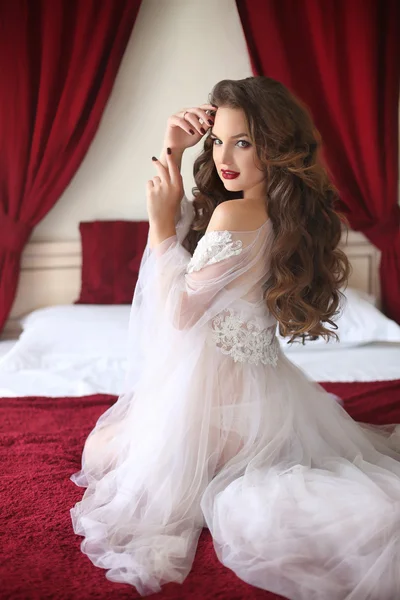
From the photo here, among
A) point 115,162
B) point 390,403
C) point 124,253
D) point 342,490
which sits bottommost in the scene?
point 390,403

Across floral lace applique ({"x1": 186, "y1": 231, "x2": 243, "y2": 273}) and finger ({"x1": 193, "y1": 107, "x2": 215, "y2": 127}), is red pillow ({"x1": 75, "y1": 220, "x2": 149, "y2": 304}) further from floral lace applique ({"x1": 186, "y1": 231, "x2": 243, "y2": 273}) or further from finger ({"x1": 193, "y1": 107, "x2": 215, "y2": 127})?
floral lace applique ({"x1": 186, "y1": 231, "x2": 243, "y2": 273})

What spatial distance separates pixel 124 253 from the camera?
3.07m

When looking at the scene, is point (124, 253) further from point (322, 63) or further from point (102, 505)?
point (102, 505)

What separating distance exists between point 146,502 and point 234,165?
0.81 metres

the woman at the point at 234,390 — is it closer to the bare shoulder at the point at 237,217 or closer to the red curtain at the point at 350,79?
the bare shoulder at the point at 237,217

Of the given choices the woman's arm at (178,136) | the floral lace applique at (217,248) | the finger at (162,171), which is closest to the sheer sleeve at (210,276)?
the floral lace applique at (217,248)

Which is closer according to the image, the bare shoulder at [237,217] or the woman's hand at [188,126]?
the bare shoulder at [237,217]

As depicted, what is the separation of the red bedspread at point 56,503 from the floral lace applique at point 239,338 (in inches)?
16.9

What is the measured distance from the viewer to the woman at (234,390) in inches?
51.7

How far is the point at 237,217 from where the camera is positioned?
5.06 ft

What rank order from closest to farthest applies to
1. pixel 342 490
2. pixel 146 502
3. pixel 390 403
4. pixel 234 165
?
pixel 342 490
pixel 146 502
pixel 234 165
pixel 390 403

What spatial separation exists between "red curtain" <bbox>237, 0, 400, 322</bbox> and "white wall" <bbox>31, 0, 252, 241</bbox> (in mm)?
150

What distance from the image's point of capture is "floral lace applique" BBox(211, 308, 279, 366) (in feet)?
5.24

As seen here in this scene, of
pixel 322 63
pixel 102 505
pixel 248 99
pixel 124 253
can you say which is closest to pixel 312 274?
pixel 248 99
